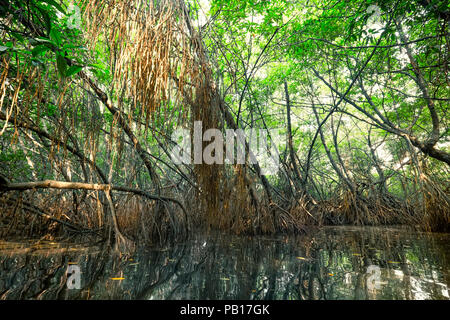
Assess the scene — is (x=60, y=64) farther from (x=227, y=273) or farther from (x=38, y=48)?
(x=227, y=273)

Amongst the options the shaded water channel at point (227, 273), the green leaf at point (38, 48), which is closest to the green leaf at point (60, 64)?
the green leaf at point (38, 48)

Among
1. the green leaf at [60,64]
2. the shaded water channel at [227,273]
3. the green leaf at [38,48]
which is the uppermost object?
the green leaf at [38,48]

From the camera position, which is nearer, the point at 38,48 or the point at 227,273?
the point at 38,48

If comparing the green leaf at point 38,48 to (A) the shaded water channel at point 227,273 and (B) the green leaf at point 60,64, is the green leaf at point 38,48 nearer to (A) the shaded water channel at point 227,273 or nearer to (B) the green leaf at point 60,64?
(B) the green leaf at point 60,64

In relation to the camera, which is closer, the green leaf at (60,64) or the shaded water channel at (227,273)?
the green leaf at (60,64)

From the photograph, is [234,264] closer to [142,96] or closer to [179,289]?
[179,289]

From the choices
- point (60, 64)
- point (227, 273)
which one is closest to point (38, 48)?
point (60, 64)

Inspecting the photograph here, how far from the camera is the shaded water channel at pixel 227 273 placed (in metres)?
1.23

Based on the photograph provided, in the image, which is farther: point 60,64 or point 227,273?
point 227,273

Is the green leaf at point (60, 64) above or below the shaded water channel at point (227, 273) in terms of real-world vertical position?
above

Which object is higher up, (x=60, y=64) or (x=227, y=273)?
(x=60, y=64)

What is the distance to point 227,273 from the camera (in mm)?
1592

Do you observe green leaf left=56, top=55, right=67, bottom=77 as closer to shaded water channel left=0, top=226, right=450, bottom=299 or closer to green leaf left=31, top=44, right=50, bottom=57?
green leaf left=31, top=44, right=50, bottom=57
